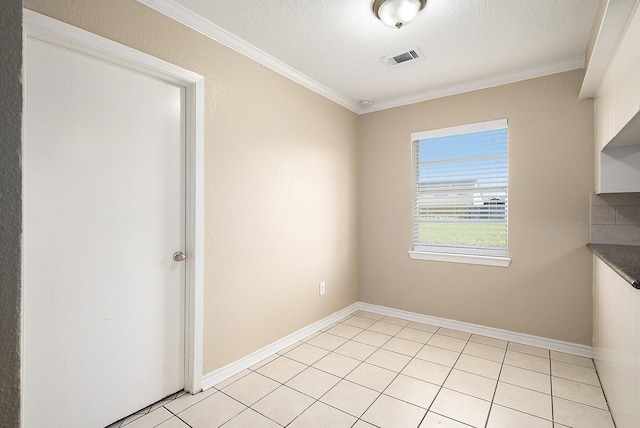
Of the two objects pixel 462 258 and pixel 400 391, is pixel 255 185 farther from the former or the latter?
pixel 462 258

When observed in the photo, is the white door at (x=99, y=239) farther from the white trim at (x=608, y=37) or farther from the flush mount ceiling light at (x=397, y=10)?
the white trim at (x=608, y=37)

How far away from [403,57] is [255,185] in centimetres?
163

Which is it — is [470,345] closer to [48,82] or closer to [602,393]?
[602,393]

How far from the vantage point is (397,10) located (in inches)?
75.5

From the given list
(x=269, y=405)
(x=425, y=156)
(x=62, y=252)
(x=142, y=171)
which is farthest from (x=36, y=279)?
(x=425, y=156)

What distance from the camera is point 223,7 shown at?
6.57 feet

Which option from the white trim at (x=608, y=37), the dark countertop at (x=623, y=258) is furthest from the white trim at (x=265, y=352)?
the white trim at (x=608, y=37)

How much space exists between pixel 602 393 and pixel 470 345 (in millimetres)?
922

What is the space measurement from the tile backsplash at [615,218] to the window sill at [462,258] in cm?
70

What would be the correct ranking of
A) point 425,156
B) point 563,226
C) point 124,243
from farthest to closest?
1. point 425,156
2. point 563,226
3. point 124,243

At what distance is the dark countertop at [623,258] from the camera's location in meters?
1.39

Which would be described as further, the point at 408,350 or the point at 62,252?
the point at 408,350

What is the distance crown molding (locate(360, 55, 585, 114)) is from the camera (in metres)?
2.68

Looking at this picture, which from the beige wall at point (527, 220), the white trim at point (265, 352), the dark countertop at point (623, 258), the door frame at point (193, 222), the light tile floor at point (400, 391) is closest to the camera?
the dark countertop at point (623, 258)
